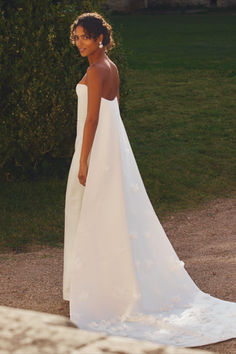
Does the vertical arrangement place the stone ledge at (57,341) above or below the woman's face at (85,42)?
below

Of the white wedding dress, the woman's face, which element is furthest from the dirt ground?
the woman's face

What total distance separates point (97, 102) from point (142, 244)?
1.06 metres

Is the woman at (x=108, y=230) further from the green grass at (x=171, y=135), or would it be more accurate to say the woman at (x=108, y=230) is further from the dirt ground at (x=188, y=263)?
the green grass at (x=171, y=135)

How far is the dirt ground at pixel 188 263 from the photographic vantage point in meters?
A: 5.21

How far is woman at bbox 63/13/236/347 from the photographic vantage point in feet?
14.9

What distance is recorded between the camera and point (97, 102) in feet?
14.7

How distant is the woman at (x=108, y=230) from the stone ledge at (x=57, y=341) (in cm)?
342

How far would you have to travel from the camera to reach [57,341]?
110cm

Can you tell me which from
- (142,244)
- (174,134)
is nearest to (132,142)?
(174,134)

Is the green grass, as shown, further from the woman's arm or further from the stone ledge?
the stone ledge

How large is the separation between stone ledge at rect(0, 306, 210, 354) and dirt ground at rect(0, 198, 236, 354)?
3265mm

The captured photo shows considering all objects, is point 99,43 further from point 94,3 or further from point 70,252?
point 94,3

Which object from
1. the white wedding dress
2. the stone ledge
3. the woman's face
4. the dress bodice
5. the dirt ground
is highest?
the woman's face

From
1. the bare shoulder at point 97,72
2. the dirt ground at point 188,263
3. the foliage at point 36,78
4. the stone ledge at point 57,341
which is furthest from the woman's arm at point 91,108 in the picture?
the foliage at point 36,78
